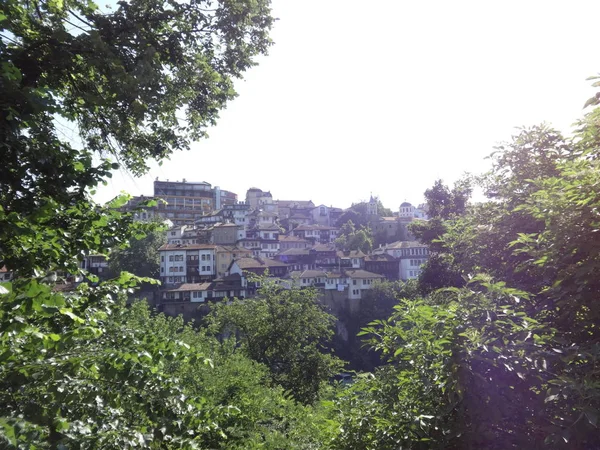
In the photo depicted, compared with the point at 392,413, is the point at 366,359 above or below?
below

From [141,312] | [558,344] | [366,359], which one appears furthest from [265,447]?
[366,359]

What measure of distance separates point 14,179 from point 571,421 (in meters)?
4.59

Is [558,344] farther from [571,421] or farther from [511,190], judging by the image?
[511,190]

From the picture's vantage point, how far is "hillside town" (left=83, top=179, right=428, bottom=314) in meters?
52.0

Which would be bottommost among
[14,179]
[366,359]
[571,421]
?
[366,359]

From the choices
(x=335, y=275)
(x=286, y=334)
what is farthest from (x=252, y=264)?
(x=286, y=334)

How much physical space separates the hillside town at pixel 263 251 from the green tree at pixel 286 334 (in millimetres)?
15526

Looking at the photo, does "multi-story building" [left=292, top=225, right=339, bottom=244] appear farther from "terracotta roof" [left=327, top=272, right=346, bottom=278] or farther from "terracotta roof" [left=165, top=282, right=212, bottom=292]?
"terracotta roof" [left=165, top=282, right=212, bottom=292]

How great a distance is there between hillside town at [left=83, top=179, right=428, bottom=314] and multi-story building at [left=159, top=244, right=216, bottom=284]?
5.3 inches

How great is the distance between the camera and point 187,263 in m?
57.0

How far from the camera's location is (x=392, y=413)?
3.67m

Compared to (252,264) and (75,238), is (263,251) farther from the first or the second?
(75,238)

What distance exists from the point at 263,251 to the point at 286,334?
154 ft

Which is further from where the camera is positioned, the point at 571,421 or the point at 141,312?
the point at 141,312
